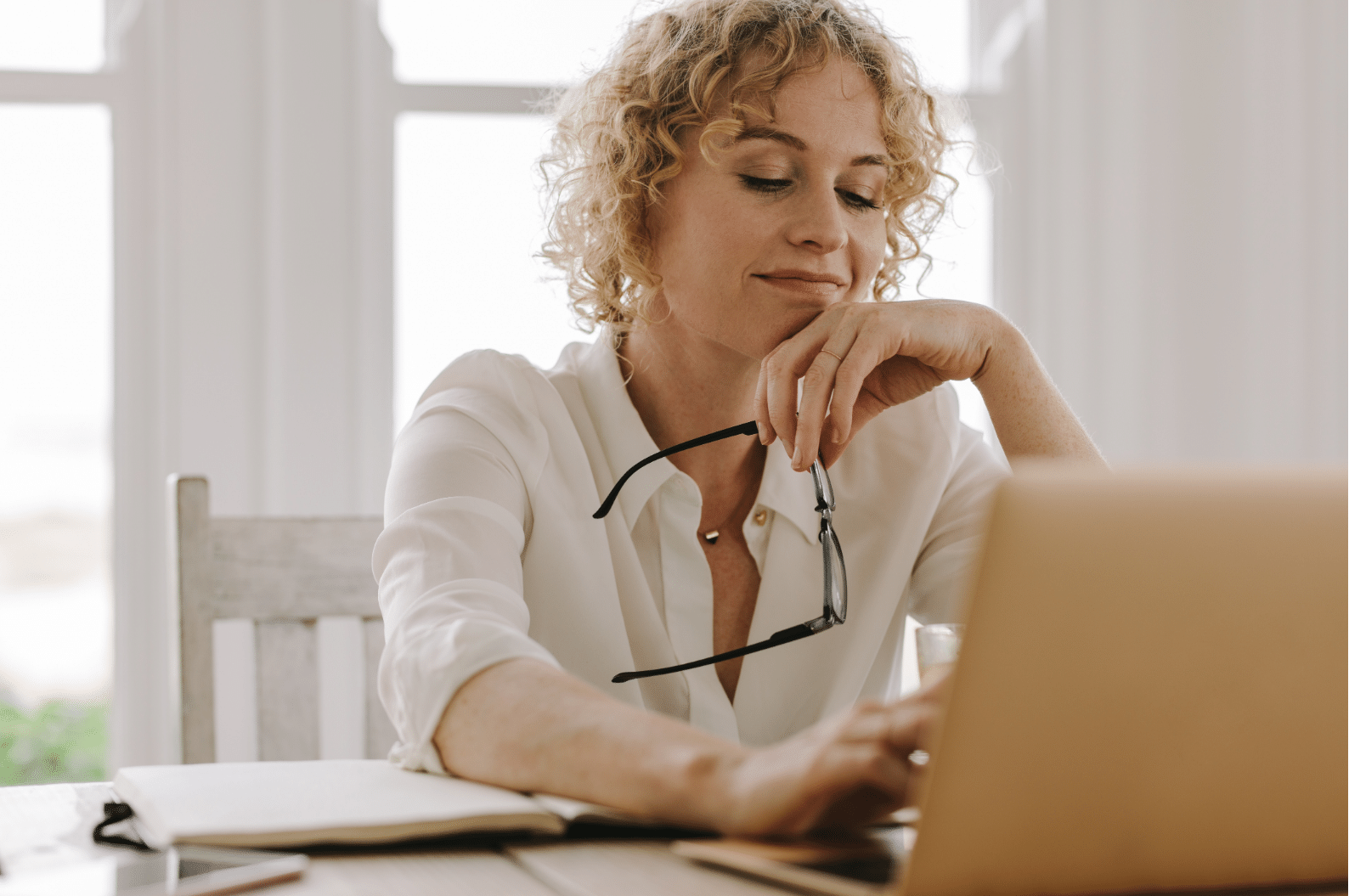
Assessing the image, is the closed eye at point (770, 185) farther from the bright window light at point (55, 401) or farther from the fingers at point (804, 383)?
the bright window light at point (55, 401)

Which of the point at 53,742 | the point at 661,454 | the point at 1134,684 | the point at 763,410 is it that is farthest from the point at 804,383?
the point at 53,742

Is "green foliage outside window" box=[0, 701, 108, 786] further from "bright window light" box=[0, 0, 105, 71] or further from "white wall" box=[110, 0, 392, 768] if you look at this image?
"bright window light" box=[0, 0, 105, 71]

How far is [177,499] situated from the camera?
4.06 feet

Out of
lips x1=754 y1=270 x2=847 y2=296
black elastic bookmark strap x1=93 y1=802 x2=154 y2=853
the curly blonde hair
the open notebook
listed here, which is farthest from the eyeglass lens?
black elastic bookmark strap x1=93 y1=802 x2=154 y2=853

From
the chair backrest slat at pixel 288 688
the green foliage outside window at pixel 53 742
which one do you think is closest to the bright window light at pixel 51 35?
the green foliage outside window at pixel 53 742

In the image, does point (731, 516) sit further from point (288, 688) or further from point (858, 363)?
point (288, 688)

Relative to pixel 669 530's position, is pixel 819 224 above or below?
above

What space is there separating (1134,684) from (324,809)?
408mm

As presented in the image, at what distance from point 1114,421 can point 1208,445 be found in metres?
0.24

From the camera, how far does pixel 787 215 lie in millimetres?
1110

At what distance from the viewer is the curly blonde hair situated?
45.6 inches

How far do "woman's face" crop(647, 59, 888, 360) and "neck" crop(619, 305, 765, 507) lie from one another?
60 millimetres

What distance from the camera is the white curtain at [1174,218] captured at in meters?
2.64

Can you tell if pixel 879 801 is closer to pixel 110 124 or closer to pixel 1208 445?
pixel 110 124
